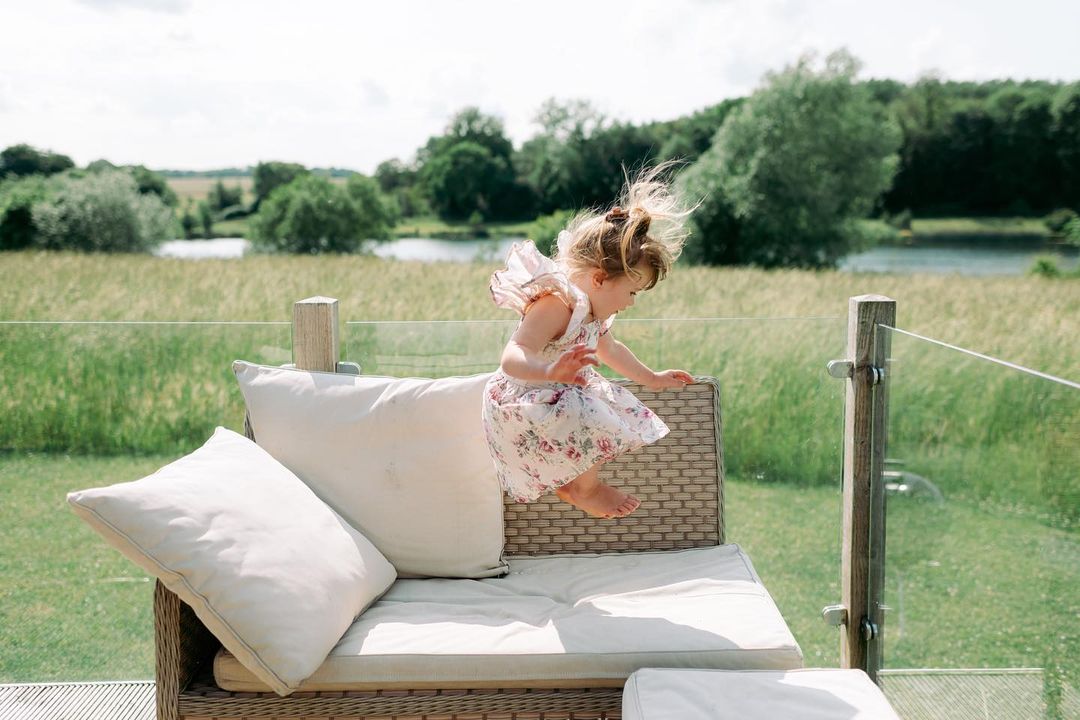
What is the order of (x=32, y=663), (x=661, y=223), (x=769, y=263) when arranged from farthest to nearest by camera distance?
(x=769, y=263) < (x=32, y=663) < (x=661, y=223)

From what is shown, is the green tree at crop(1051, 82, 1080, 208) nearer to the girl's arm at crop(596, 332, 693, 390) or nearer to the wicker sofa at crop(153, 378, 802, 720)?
the girl's arm at crop(596, 332, 693, 390)

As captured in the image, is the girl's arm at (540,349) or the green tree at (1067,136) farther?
the green tree at (1067,136)

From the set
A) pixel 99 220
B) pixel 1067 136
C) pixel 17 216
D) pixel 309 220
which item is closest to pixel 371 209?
pixel 309 220

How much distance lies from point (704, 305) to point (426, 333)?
4.85 m

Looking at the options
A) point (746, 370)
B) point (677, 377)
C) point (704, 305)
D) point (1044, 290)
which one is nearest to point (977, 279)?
point (1044, 290)

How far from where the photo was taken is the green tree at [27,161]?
1867cm

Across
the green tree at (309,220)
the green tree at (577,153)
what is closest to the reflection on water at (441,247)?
the green tree at (309,220)

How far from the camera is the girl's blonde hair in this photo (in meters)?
2.11

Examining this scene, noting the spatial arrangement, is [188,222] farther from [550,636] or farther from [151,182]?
[550,636]

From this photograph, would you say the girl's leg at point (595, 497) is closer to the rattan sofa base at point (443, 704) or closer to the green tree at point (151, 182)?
the rattan sofa base at point (443, 704)

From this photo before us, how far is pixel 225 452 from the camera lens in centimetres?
203

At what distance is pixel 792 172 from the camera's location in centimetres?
2203

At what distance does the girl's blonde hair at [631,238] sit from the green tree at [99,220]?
56.3ft

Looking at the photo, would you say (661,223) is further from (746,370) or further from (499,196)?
(499,196)
